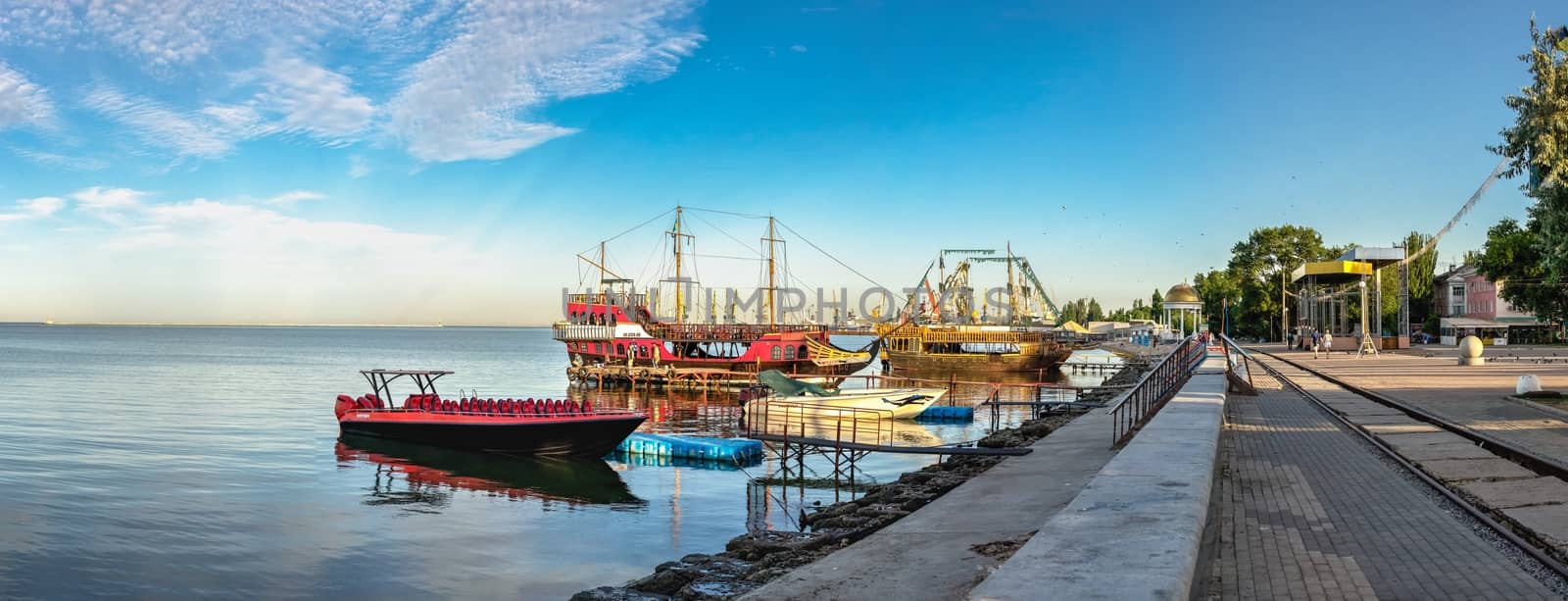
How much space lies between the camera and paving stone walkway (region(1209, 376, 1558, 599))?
7.19 meters

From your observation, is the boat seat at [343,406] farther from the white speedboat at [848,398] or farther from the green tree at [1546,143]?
the green tree at [1546,143]

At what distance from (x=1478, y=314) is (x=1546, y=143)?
317 ft

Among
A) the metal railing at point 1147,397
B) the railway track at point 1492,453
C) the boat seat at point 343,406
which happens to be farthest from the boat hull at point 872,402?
the boat seat at point 343,406

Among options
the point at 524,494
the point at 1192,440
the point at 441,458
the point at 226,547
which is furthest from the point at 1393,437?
the point at 441,458

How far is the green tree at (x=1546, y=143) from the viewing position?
20297mm

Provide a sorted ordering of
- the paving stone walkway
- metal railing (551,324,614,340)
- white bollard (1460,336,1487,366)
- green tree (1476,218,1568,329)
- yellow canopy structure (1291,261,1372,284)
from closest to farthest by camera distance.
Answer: the paving stone walkway, white bollard (1460,336,1487,366), green tree (1476,218,1568,329), yellow canopy structure (1291,261,1372,284), metal railing (551,324,614,340)

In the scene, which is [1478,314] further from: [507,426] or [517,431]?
[507,426]

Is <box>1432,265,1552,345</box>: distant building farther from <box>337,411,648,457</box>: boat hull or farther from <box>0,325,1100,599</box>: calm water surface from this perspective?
<box>337,411,648,457</box>: boat hull

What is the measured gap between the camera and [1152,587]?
15.8 ft

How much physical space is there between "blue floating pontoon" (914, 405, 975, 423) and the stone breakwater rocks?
19527 mm

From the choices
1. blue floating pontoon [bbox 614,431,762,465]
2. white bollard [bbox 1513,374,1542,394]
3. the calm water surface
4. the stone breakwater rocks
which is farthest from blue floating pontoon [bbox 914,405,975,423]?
the stone breakwater rocks

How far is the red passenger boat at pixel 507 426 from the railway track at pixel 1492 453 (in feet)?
58.1

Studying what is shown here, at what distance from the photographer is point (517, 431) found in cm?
2697

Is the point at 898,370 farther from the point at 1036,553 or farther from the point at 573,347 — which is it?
the point at 1036,553
